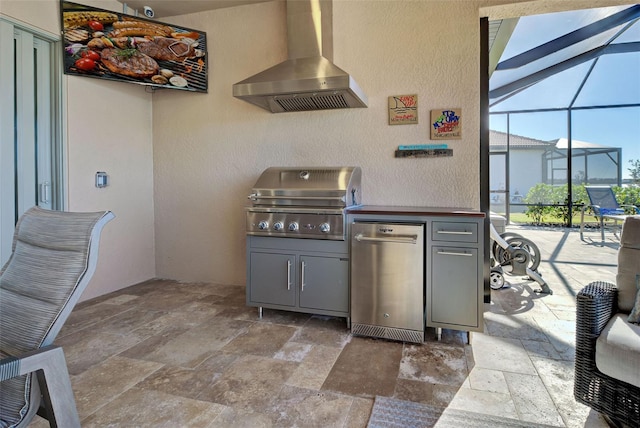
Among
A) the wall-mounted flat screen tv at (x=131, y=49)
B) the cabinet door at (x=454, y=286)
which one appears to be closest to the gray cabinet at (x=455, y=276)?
Result: the cabinet door at (x=454, y=286)

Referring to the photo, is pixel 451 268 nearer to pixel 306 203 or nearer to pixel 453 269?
pixel 453 269

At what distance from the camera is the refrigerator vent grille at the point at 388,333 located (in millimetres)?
2387

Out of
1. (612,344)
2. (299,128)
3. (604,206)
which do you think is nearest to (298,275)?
(299,128)

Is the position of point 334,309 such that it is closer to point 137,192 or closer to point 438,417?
point 438,417

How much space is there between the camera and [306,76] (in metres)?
2.69

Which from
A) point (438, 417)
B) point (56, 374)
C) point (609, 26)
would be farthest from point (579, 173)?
point (56, 374)

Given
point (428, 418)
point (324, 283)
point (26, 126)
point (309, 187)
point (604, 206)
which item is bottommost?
point (428, 418)

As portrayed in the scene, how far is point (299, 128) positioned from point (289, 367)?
2344 millimetres

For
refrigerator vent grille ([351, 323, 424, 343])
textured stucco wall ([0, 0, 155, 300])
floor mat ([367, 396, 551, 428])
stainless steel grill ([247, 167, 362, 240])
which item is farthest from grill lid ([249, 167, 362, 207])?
textured stucco wall ([0, 0, 155, 300])

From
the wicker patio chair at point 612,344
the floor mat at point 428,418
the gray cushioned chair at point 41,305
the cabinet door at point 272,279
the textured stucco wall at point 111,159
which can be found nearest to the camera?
the gray cushioned chair at point 41,305

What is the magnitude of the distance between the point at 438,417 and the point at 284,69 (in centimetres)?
277

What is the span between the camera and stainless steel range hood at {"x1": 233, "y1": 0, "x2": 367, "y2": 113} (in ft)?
8.70

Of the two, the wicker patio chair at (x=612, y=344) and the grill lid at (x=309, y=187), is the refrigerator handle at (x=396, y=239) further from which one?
the wicker patio chair at (x=612, y=344)

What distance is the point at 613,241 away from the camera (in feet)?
19.5
